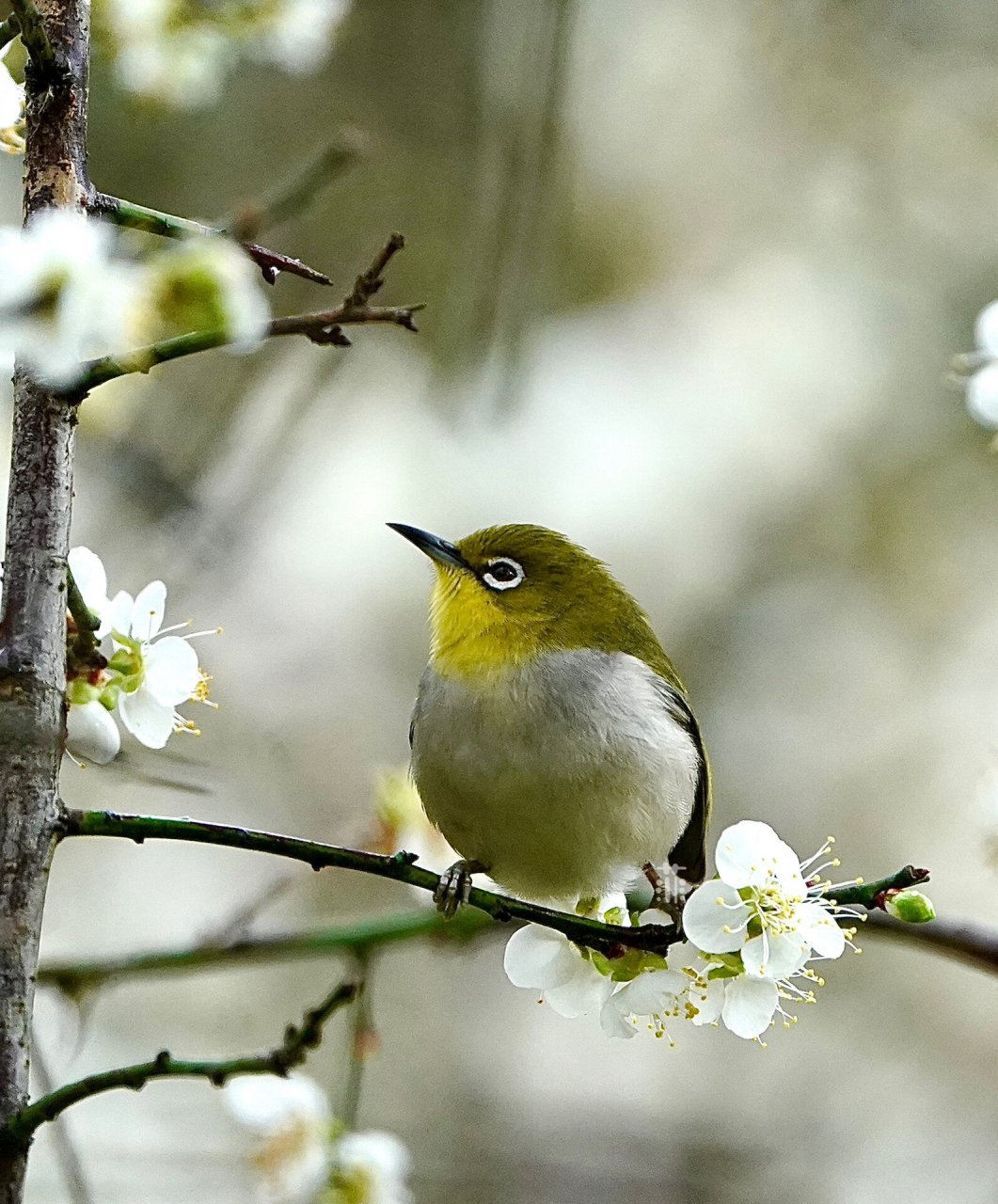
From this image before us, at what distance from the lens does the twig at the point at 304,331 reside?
4.51 ft

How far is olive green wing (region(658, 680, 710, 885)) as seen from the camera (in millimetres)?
3619

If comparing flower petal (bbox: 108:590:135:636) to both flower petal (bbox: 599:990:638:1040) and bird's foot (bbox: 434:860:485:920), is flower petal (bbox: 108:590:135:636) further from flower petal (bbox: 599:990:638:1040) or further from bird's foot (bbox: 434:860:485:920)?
flower petal (bbox: 599:990:638:1040)

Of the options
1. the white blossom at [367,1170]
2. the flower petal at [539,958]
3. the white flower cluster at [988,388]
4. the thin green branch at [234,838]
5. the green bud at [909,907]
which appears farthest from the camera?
the white blossom at [367,1170]

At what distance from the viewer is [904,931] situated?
117 inches

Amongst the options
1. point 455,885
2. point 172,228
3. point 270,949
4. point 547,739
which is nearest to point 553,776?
point 547,739

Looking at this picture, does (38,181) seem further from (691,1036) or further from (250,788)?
(691,1036)

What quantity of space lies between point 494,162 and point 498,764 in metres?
3.11

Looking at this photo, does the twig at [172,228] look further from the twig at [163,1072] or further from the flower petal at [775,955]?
the flower petal at [775,955]

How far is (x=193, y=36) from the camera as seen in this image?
321cm

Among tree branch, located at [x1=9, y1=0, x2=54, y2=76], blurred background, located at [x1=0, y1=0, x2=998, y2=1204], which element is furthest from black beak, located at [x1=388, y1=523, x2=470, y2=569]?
blurred background, located at [x1=0, y1=0, x2=998, y2=1204]

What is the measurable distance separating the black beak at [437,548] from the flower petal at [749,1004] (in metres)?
1.79

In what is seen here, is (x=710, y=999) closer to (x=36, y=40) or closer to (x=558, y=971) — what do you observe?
(x=558, y=971)

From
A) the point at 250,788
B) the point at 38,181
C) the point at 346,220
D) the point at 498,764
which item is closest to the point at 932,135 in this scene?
the point at 346,220

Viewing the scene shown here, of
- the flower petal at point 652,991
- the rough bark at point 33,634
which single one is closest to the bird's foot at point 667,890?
the flower petal at point 652,991
